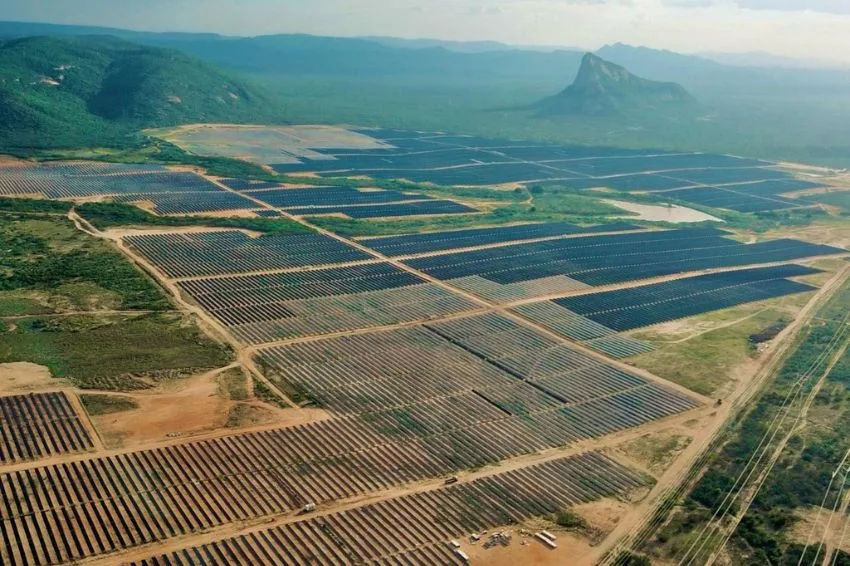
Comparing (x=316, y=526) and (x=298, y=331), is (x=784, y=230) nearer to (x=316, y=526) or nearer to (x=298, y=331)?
(x=298, y=331)

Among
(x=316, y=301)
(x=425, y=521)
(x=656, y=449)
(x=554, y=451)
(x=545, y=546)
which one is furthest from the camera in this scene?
(x=316, y=301)

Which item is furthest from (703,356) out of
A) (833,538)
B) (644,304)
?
(833,538)

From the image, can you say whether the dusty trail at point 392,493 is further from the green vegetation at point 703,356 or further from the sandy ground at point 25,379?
the sandy ground at point 25,379

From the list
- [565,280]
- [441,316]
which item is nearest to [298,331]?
[441,316]

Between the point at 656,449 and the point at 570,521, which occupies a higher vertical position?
the point at 656,449

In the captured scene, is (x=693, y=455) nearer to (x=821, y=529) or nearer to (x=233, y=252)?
(x=821, y=529)

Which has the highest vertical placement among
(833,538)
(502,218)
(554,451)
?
(502,218)
